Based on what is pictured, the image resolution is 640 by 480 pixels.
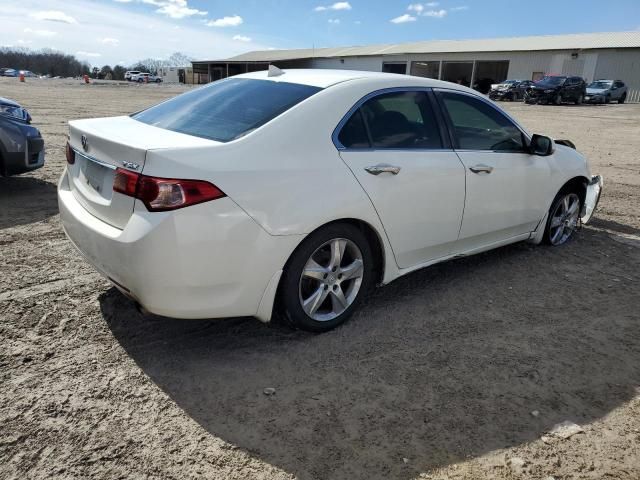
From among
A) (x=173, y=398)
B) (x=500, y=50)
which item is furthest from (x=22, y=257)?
(x=500, y=50)

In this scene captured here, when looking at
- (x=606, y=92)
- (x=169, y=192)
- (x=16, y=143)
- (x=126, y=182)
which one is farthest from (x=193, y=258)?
(x=606, y=92)

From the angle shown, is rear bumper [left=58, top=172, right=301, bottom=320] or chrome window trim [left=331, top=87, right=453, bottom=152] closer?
rear bumper [left=58, top=172, right=301, bottom=320]

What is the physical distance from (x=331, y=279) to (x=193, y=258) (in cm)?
101

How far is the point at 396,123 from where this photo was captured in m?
3.66

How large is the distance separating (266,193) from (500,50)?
48803mm

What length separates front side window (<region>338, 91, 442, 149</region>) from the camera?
3426mm

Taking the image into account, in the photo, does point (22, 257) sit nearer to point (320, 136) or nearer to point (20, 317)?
point (20, 317)

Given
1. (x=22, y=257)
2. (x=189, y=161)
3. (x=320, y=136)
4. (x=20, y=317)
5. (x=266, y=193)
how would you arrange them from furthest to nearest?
(x=22, y=257) < (x=20, y=317) < (x=320, y=136) < (x=266, y=193) < (x=189, y=161)

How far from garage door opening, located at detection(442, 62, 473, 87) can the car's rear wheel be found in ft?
162

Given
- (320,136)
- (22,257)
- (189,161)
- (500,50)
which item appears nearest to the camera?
(189,161)

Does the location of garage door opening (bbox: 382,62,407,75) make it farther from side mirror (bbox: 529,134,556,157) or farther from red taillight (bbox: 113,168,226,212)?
red taillight (bbox: 113,168,226,212)

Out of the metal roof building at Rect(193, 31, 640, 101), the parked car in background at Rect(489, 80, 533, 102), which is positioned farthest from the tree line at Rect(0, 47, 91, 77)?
the parked car in background at Rect(489, 80, 533, 102)

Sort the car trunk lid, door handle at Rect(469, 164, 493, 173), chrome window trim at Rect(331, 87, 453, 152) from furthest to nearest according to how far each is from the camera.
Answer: door handle at Rect(469, 164, 493, 173), chrome window trim at Rect(331, 87, 453, 152), the car trunk lid

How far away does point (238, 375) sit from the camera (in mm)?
2971
